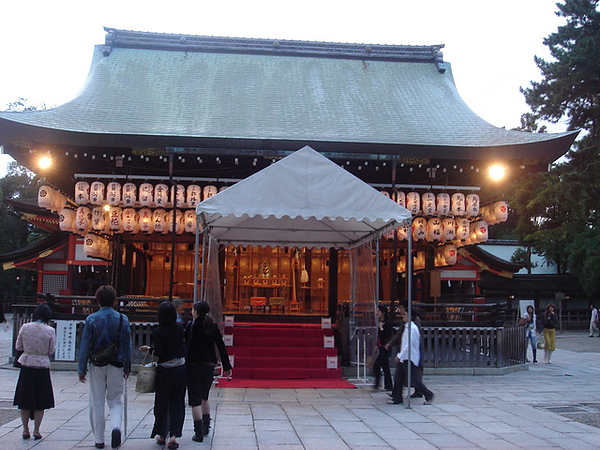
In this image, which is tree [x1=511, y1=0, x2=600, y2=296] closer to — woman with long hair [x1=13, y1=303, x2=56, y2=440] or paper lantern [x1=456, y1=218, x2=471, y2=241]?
paper lantern [x1=456, y1=218, x2=471, y2=241]

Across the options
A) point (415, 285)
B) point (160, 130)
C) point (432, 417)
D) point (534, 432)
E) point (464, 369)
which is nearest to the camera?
point (534, 432)

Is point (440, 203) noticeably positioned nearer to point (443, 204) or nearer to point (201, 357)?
point (443, 204)

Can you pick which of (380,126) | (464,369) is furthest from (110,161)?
(464,369)

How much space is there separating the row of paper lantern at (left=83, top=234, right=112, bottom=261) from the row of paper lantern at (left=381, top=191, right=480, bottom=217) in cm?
772

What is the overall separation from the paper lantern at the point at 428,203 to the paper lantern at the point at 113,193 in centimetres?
785

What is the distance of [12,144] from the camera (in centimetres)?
1337

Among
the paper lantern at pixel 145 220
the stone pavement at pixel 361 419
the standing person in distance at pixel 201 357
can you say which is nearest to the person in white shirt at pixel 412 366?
the stone pavement at pixel 361 419

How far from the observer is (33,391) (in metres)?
6.53

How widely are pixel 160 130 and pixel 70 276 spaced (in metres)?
8.25

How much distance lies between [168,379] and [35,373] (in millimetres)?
1742

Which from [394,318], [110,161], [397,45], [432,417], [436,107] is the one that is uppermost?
[397,45]

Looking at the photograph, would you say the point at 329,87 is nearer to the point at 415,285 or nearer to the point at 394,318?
the point at 415,285

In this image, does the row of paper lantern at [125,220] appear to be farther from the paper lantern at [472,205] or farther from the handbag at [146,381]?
the handbag at [146,381]

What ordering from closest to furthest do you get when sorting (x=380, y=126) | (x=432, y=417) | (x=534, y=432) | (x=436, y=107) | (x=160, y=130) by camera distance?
(x=534, y=432), (x=432, y=417), (x=160, y=130), (x=380, y=126), (x=436, y=107)
